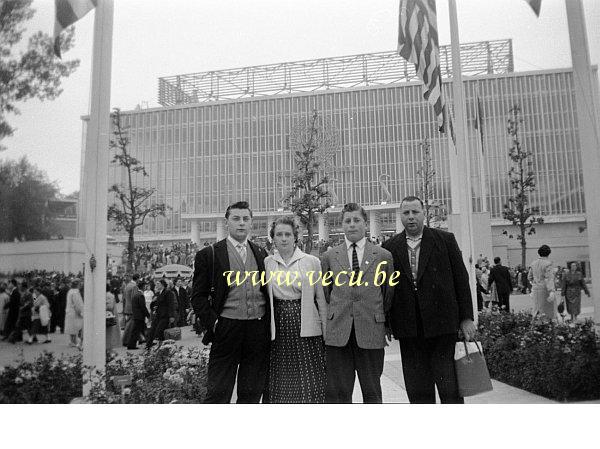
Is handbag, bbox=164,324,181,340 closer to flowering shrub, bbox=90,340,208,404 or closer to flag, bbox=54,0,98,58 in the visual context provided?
flowering shrub, bbox=90,340,208,404

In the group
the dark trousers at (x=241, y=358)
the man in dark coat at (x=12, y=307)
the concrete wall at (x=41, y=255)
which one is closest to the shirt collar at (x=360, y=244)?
the dark trousers at (x=241, y=358)

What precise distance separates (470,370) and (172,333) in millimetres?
3077

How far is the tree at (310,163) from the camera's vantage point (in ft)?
16.6

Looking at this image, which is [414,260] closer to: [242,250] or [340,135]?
[242,250]

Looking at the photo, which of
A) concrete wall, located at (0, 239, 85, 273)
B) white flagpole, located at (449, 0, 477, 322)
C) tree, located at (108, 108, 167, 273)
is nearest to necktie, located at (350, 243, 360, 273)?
white flagpole, located at (449, 0, 477, 322)

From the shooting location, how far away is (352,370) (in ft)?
14.1

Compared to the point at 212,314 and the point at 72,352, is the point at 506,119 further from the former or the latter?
the point at 72,352

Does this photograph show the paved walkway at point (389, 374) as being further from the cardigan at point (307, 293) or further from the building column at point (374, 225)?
the building column at point (374, 225)

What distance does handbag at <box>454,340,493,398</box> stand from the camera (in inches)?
157

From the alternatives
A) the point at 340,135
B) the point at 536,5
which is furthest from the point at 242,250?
the point at 536,5

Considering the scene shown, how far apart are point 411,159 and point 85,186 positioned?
135 inches

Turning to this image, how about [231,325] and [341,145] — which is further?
[341,145]

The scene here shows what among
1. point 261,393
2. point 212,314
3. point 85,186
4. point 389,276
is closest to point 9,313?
point 85,186

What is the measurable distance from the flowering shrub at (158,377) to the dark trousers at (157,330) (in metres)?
0.10
